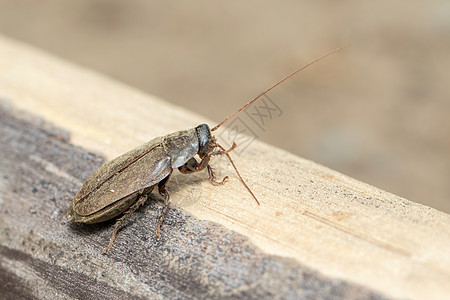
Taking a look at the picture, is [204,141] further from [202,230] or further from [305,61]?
[305,61]

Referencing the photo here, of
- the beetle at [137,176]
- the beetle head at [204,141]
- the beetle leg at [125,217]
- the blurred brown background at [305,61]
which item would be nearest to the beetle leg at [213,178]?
the beetle at [137,176]

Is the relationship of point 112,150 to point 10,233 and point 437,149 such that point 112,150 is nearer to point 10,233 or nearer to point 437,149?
point 10,233

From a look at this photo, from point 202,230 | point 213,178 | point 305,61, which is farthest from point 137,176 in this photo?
point 305,61

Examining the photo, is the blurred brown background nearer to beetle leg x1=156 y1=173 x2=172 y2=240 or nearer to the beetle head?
the beetle head

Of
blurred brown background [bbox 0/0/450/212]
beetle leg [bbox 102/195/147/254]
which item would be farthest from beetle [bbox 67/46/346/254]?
blurred brown background [bbox 0/0/450/212]

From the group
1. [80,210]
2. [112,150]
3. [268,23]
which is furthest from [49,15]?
[80,210]
